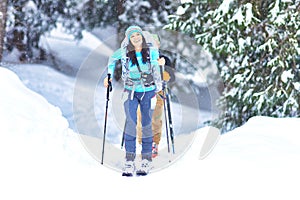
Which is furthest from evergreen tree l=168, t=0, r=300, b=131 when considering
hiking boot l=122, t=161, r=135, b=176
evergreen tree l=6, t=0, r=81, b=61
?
evergreen tree l=6, t=0, r=81, b=61

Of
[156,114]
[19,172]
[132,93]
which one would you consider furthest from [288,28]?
[19,172]

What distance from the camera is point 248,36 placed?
34.1 ft

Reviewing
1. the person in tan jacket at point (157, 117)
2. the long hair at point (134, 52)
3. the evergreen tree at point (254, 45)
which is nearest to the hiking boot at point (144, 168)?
the person in tan jacket at point (157, 117)

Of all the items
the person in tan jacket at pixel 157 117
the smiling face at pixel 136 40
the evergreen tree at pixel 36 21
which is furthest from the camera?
the evergreen tree at pixel 36 21

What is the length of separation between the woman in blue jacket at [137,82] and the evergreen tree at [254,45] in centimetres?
435

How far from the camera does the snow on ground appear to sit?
4.87 m

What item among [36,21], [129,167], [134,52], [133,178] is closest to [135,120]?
[129,167]

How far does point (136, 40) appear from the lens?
558 centimetres

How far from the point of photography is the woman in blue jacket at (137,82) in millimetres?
5602

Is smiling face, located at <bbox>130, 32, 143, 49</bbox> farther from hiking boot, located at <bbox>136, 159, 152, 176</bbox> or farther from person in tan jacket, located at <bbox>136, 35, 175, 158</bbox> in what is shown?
hiking boot, located at <bbox>136, 159, 152, 176</bbox>

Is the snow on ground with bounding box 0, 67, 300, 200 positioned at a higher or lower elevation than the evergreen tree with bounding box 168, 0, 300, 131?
lower

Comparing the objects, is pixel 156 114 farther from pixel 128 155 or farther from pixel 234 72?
pixel 234 72

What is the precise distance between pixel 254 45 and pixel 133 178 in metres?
6.08

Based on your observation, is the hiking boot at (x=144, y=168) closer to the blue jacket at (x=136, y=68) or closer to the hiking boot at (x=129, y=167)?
the hiking boot at (x=129, y=167)
